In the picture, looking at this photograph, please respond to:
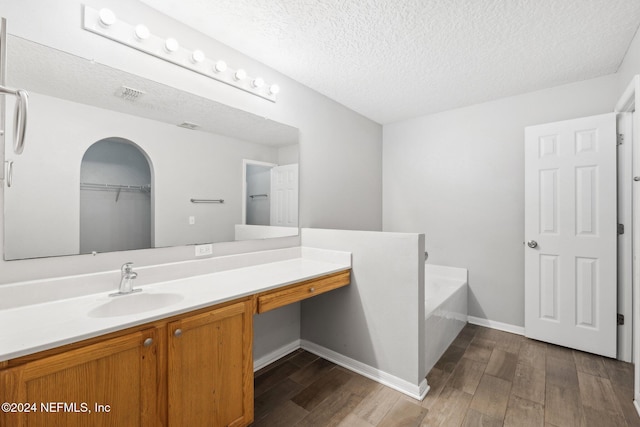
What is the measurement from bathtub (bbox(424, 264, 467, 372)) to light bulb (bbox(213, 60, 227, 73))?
2208 mm

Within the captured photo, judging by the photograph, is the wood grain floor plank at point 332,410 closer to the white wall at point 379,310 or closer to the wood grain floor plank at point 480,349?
the white wall at point 379,310

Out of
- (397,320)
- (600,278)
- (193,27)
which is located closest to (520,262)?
(600,278)

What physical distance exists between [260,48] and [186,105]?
69cm

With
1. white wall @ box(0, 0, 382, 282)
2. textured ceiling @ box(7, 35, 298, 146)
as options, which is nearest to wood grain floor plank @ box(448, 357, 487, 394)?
white wall @ box(0, 0, 382, 282)

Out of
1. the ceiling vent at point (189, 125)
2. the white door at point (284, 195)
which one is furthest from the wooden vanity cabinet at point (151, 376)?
the ceiling vent at point (189, 125)

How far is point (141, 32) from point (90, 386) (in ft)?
5.44

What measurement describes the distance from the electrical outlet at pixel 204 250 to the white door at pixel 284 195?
0.56 m

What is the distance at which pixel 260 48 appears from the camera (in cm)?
201

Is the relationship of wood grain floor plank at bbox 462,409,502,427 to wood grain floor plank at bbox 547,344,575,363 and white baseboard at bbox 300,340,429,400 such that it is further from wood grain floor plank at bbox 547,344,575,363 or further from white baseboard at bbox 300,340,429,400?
wood grain floor plank at bbox 547,344,575,363

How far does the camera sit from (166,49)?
1650 millimetres

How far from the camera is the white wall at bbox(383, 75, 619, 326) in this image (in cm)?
264

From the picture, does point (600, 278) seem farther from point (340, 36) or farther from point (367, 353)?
point (340, 36)

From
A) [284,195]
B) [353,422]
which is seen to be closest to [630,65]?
[284,195]

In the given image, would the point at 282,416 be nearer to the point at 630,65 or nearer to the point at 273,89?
the point at 273,89
